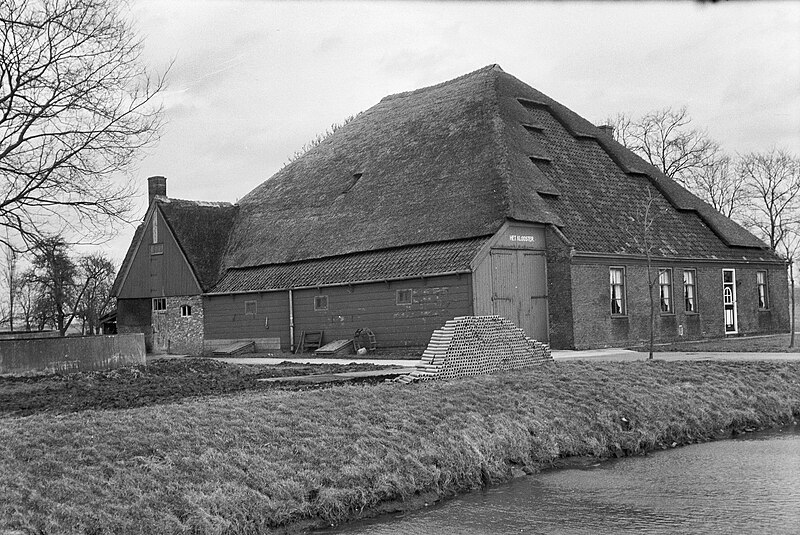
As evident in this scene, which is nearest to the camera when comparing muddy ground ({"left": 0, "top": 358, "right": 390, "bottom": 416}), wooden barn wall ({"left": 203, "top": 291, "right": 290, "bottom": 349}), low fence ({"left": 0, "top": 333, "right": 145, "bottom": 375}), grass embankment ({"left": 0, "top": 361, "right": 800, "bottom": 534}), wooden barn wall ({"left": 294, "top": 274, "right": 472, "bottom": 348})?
grass embankment ({"left": 0, "top": 361, "right": 800, "bottom": 534})

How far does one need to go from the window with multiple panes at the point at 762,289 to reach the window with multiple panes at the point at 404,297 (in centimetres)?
1517

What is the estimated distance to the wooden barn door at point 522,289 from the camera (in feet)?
90.2

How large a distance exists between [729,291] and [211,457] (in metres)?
27.1

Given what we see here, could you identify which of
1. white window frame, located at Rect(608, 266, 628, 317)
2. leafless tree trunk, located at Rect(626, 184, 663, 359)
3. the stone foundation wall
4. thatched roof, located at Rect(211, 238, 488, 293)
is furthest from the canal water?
the stone foundation wall

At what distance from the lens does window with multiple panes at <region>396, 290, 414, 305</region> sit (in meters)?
28.6

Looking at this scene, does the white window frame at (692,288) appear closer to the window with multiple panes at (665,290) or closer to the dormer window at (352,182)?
the window with multiple panes at (665,290)

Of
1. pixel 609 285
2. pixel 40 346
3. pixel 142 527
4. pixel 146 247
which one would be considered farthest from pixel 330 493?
pixel 146 247

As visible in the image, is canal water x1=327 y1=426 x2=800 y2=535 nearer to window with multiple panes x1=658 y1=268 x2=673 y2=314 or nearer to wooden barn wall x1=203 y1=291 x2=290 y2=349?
window with multiple panes x1=658 y1=268 x2=673 y2=314

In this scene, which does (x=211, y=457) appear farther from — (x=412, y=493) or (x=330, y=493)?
(x=412, y=493)

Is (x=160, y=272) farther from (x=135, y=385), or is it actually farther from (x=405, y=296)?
(x=135, y=385)

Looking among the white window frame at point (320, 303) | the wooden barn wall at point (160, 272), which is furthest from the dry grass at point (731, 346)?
the wooden barn wall at point (160, 272)

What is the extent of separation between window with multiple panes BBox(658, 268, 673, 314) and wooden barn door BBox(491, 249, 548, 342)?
16.2 feet

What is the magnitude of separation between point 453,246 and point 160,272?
612 inches

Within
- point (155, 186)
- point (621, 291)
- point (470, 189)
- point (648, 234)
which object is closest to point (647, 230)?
point (648, 234)
